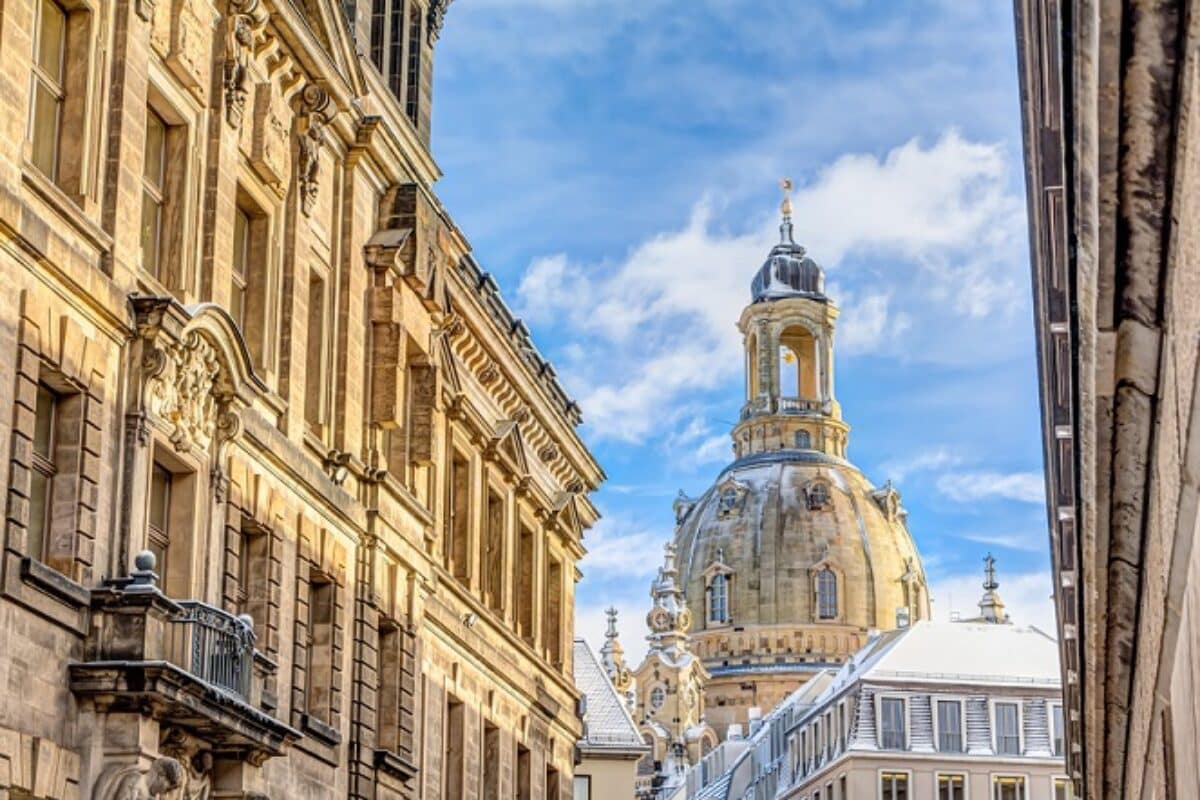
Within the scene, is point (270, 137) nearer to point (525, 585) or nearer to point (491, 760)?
point (491, 760)

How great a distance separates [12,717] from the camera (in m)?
22.2

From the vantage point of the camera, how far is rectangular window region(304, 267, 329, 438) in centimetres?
3391

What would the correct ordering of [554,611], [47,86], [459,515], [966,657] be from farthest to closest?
1. [966,657]
2. [554,611]
3. [459,515]
4. [47,86]

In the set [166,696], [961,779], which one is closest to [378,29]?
[166,696]

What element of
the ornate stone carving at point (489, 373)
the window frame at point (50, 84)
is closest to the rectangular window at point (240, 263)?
the window frame at point (50, 84)

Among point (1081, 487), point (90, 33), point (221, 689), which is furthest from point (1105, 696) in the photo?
point (90, 33)

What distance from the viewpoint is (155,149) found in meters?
28.1

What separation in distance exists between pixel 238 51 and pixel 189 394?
17.8 feet

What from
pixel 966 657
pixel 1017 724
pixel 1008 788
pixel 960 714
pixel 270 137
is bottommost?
pixel 1008 788

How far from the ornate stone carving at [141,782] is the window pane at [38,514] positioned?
8.24ft

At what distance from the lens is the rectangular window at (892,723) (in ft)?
320

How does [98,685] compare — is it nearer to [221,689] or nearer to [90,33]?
[221,689]

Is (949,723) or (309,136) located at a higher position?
(949,723)

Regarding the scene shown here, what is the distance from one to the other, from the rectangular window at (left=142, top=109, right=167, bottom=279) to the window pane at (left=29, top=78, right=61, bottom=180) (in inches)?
101
